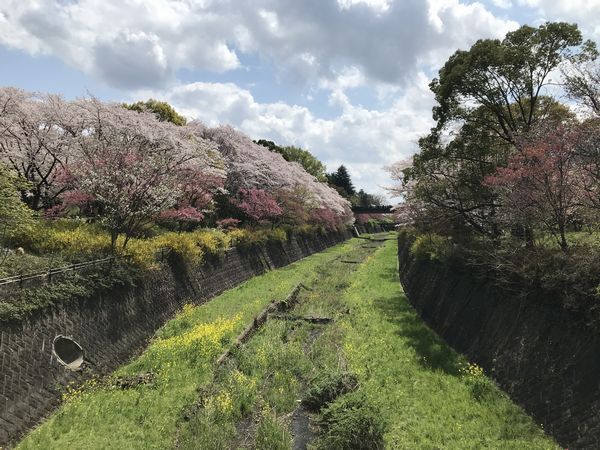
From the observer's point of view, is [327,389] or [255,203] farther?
[255,203]

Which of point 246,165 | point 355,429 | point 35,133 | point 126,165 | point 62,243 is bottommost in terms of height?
point 355,429

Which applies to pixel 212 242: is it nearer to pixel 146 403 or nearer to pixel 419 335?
pixel 419 335

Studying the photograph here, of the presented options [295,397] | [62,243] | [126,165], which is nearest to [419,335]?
A: [295,397]

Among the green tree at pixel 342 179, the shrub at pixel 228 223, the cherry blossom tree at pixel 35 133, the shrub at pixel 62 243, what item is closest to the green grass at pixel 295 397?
the shrub at pixel 62 243

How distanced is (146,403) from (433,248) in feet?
60.1

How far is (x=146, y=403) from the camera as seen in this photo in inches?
444

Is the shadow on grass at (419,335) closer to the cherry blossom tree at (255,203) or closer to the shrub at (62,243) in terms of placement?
the shrub at (62,243)

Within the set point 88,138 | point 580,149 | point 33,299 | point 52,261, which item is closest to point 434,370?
point 580,149

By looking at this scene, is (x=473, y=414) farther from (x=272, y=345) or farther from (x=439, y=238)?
(x=439, y=238)

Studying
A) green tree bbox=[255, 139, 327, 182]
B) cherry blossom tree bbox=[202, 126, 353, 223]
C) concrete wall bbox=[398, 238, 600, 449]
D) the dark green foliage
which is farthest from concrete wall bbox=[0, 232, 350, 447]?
green tree bbox=[255, 139, 327, 182]

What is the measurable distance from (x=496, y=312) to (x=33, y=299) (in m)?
14.6

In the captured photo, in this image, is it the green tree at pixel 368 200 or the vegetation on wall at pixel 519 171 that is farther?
the green tree at pixel 368 200

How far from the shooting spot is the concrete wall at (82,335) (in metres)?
10.1

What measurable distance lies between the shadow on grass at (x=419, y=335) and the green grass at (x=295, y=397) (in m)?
0.07
